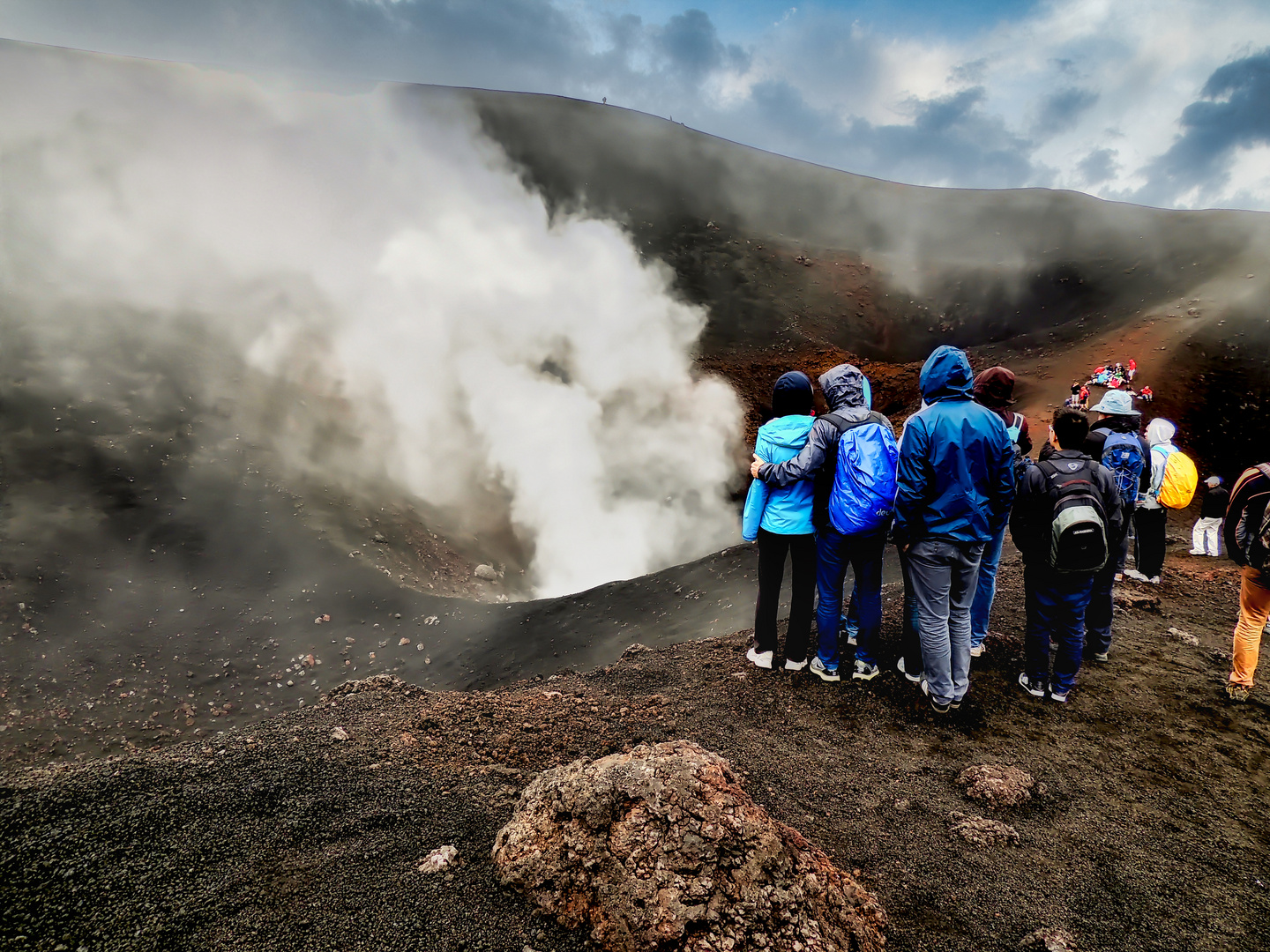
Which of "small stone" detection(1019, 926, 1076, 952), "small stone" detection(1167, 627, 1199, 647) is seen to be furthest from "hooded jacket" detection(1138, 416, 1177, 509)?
"small stone" detection(1019, 926, 1076, 952)

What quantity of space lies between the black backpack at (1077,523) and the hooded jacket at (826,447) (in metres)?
1.11

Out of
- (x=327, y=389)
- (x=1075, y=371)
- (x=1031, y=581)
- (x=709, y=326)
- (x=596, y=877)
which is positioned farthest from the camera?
(x=709, y=326)

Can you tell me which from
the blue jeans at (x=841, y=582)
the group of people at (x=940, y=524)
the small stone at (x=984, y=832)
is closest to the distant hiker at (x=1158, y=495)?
the group of people at (x=940, y=524)

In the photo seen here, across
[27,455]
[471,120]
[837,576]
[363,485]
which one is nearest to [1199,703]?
[837,576]

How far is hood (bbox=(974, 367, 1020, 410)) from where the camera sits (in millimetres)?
3748

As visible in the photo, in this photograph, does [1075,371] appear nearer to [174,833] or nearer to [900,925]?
[900,925]

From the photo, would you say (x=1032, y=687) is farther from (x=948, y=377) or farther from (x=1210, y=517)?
(x=1210, y=517)

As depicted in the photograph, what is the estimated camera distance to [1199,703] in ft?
11.7

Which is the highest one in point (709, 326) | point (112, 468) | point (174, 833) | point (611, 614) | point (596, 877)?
point (709, 326)

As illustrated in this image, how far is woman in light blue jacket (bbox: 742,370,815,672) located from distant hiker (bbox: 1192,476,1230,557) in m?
3.01

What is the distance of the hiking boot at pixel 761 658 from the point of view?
13.6ft

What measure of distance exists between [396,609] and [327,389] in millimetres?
4676

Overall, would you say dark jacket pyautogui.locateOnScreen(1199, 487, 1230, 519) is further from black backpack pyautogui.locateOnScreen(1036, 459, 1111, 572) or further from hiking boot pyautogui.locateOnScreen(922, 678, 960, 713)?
hiking boot pyautogui.locateOnScreen(922, 678, 960, 713)

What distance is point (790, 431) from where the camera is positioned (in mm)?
3732
